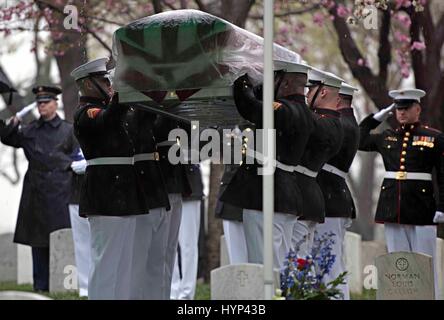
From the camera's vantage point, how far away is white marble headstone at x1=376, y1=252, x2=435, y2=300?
9.96 m

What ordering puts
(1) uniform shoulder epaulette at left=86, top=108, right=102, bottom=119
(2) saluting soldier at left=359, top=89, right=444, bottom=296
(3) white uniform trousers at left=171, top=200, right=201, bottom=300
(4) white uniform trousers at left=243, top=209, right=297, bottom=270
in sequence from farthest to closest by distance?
(3) white uniform trousers at left=171, top=200, right=201, bottom=300 → (2) saluting soldier at left=359, top=89, right=444, bottom=296 → (4) white uniform trousers at left=243, top=209, right=297, bottom=270 → (1) uniform shoulder epaulette at left=86, top=108, right=102, bottom=119

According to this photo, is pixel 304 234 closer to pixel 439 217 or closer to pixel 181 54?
pixel 439 217

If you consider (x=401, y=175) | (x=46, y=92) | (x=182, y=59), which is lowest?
(x=401, y=175)

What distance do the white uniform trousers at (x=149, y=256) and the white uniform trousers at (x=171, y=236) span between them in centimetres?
5

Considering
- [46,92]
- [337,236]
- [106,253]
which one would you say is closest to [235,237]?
[337,236]

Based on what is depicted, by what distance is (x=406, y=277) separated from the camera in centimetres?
1002

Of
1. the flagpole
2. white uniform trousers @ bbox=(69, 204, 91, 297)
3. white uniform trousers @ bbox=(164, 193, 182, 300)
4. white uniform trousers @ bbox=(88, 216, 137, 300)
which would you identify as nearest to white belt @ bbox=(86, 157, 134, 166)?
white uniform trousers @ bbox=(88, 216, 137, 300)

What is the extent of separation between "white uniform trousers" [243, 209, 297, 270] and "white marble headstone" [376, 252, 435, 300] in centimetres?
124

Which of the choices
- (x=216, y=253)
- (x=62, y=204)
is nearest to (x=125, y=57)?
(x=62, y=204)

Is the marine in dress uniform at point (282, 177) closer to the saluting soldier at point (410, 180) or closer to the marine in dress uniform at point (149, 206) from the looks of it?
the marine in dress uniform at point (149, 206)

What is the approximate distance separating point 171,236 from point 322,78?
5.25ft

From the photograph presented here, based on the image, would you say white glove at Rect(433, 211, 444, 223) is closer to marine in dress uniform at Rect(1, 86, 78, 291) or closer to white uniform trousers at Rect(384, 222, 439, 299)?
white uniform trousers at Rect(384, 222, 439, 299)
